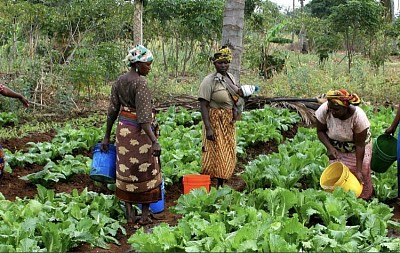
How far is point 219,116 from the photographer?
6.57 m

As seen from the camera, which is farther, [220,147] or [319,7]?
[319,7]

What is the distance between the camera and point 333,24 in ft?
58.1

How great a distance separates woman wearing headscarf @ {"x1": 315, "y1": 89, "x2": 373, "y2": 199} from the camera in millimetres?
5641

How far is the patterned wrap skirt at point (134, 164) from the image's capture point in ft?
17.5

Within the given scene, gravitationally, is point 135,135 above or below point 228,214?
above

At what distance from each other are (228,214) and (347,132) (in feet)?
5.71

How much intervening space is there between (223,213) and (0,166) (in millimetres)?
2703

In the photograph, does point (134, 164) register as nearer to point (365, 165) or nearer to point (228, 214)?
point (228, 214)

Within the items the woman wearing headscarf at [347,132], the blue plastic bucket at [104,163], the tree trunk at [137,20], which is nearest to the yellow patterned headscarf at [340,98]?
the woman wearing headscarf at [347,132]

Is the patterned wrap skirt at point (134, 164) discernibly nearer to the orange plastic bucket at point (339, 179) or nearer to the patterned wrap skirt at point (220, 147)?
the patterned wrap skirt at point (220, 147)

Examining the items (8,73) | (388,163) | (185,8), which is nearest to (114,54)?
(8,73)

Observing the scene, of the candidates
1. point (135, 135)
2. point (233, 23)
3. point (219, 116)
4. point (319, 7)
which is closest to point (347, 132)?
point (219, 116)

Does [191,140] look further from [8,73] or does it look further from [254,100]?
[8,73]

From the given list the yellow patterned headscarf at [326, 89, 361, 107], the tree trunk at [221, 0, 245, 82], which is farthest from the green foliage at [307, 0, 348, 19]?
the yellow patterned headscarf at [326, 89, 361, 107]
